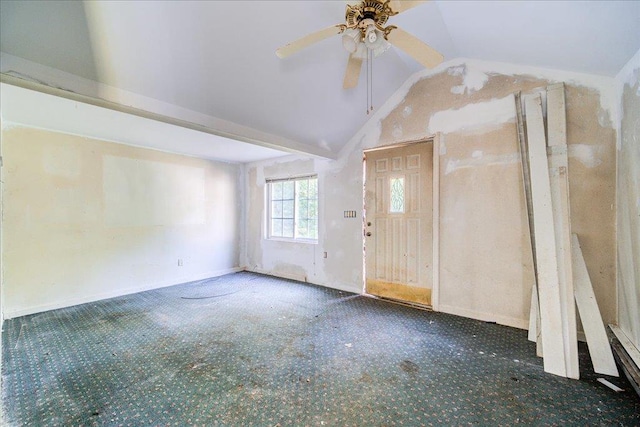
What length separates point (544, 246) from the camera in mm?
2248

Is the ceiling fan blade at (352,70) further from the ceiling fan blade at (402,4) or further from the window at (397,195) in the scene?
the window at (397,195)

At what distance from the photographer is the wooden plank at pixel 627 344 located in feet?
5.94

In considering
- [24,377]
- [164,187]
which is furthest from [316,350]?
[164,187]

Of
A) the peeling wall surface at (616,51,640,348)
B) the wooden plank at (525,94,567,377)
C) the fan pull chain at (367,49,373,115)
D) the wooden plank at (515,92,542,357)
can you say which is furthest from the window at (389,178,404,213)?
the peeling wall surface at (616,51,640,348)

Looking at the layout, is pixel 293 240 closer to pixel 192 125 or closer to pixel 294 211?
pixel 294 211

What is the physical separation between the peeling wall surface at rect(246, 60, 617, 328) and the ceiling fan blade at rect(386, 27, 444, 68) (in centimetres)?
148

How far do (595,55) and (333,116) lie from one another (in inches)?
95.4

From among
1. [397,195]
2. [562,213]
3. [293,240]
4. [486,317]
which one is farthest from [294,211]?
[562,213]

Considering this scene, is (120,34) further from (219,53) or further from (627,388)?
(627,388)

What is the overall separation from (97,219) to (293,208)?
2927 mm

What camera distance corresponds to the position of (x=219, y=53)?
7.21 feet

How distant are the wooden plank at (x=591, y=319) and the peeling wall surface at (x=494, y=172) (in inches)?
9.7

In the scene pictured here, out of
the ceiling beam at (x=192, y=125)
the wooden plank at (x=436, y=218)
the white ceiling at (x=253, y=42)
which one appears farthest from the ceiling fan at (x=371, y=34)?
the wooden plank at (x=436, y=218)

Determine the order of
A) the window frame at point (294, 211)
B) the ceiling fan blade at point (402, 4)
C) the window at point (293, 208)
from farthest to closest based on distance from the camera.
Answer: the window at point (293, 208), the window frame at point (294, 211), the ceiling fan blade at point (402, 4)
